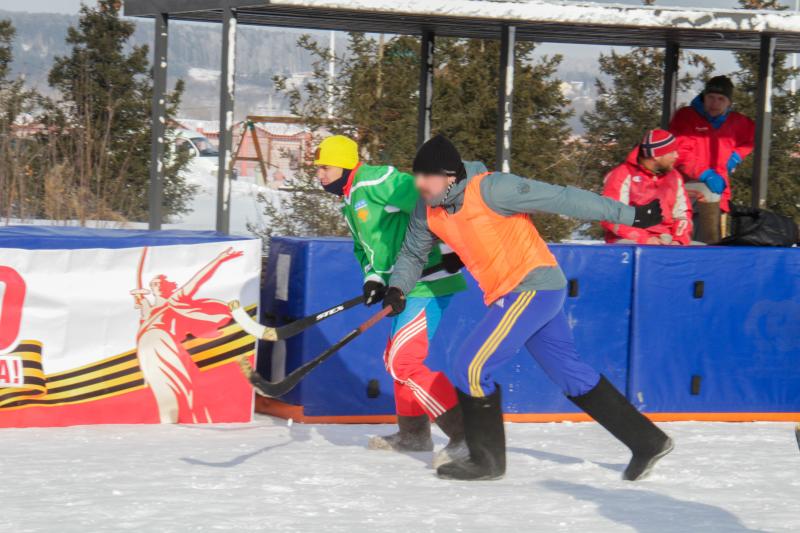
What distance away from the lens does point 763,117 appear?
9.42m

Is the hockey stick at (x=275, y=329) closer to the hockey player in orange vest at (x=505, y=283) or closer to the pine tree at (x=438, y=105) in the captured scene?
the hockey player in orange vest at (x=505, y=283)

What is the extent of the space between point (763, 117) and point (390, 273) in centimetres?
400

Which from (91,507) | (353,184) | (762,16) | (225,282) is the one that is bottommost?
(91,507)

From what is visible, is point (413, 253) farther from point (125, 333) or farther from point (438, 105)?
point (438, 105)

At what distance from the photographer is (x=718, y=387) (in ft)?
26.9

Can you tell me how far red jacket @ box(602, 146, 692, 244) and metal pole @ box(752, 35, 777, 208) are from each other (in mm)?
1097

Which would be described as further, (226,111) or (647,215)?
(226,111)

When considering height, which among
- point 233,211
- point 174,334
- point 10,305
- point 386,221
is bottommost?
point 174,334

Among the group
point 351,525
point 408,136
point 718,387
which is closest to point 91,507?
point 351,525

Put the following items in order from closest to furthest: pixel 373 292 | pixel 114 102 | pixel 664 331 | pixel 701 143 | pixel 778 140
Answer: pixel 373 292 < pixel 664 331 < pixel 701 143 < pixel 778 140 < pixel 114 102

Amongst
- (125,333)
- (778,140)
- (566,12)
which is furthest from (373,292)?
(778,140)

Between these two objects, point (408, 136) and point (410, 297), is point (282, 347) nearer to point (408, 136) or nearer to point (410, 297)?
point (410, 297)

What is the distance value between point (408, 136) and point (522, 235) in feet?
21.0

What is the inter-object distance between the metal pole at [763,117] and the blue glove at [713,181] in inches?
10.6
